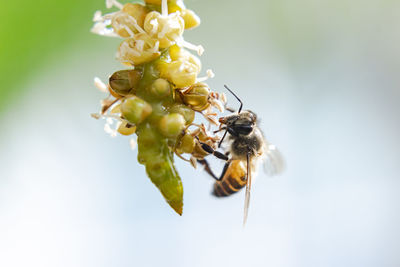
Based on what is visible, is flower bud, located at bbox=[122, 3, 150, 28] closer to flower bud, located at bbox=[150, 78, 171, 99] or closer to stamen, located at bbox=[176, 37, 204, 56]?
stamen, located at bbox=[176, 37, 204, 56]

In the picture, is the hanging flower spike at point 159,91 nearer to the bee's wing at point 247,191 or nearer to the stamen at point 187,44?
the stamen at point 187,44

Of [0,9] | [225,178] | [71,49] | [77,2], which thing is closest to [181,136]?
→ [225,178]

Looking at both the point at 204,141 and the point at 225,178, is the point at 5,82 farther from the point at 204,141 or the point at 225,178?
the point at 204,141

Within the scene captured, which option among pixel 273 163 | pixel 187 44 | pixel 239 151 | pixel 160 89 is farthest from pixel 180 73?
pixel 273 163

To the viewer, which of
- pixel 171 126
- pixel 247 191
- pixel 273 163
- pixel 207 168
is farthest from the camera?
pixel 273 163

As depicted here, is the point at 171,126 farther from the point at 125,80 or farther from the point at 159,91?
the point at 125,80

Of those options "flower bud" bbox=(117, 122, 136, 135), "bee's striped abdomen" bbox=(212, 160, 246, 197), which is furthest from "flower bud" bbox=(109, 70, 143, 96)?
"bee's striped abdomen" bbox=(212, 160, 246, 197)

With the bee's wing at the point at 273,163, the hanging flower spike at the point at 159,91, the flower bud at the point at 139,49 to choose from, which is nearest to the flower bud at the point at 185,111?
the hanging flower spike at the point at 159,91
